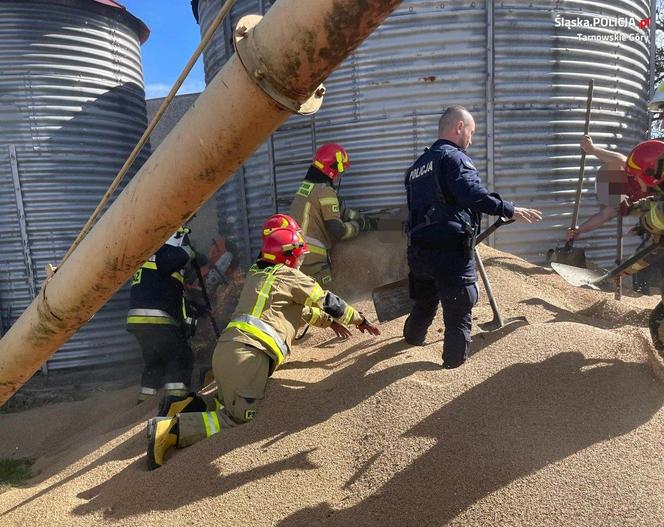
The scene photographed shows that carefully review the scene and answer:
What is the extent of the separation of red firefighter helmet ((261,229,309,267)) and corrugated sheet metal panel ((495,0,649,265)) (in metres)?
3.25

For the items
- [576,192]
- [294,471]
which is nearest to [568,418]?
[294,471]

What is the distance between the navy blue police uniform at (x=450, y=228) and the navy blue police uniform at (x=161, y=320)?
2.51 m

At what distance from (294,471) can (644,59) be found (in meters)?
7.27

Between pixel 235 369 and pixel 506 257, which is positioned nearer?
pixel 235 369

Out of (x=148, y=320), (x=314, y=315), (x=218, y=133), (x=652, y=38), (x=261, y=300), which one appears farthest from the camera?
(x=652, y=38)

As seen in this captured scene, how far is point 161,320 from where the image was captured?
5.29 meters

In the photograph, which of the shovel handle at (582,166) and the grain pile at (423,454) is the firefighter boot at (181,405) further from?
the shovel handle at (582,166)

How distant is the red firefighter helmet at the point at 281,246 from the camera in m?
4.12

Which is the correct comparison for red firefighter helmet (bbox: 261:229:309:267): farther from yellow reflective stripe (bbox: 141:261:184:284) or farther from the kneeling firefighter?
the kneeling firefighter

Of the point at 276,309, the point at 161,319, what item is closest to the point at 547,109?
the point at 276,309

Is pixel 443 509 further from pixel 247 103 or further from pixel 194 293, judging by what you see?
pixel 194 293

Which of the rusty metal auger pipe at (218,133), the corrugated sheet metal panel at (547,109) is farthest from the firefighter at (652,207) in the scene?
the rusty metal auger pipe at (218,133)

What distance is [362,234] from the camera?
6449 mm

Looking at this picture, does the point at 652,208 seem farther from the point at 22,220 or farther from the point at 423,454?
the point at 22,220
